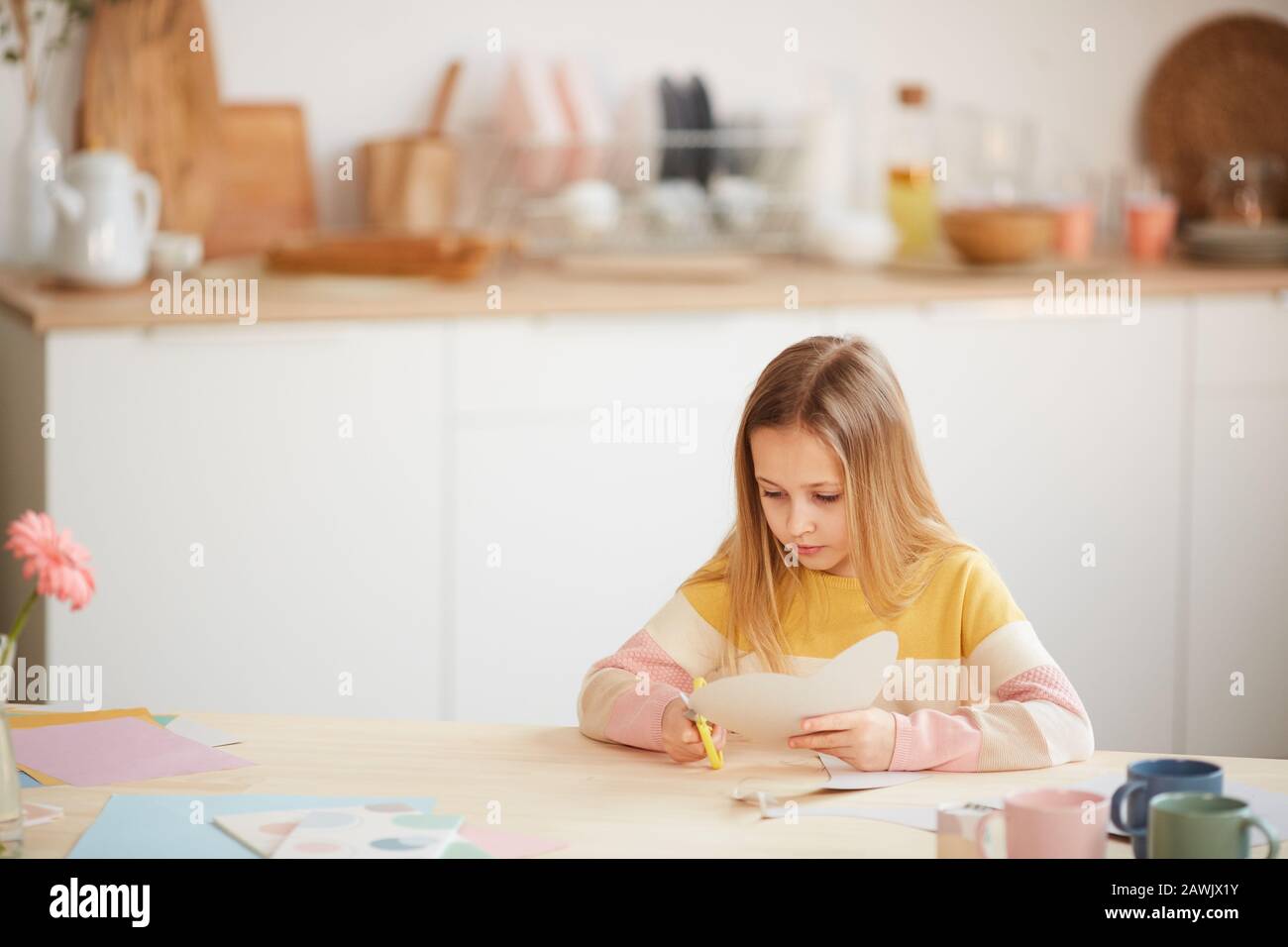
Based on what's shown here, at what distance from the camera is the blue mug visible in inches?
46.5

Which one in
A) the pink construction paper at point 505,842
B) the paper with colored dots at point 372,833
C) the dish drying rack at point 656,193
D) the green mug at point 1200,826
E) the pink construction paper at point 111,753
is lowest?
the pink construction paper at point 505,842

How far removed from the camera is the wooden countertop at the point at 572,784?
1224mm

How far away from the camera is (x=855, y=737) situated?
1.36m

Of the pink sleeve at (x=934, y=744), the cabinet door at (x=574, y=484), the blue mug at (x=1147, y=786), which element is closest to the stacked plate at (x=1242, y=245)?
the cabinet door at (x=574, y=484)

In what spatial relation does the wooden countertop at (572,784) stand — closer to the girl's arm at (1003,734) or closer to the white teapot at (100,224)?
the girl's arm at (1003,734)

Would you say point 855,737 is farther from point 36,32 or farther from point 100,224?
point 36,32

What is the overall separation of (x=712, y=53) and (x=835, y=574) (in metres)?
1.83

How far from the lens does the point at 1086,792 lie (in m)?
1.17

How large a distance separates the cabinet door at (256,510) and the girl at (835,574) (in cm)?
100

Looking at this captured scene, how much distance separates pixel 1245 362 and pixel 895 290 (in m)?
0.65

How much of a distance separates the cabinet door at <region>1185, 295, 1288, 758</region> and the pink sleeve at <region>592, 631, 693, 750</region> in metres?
1.58

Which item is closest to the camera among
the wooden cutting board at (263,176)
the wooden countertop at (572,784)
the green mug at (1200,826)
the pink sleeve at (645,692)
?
the green mug at (1200,826)
